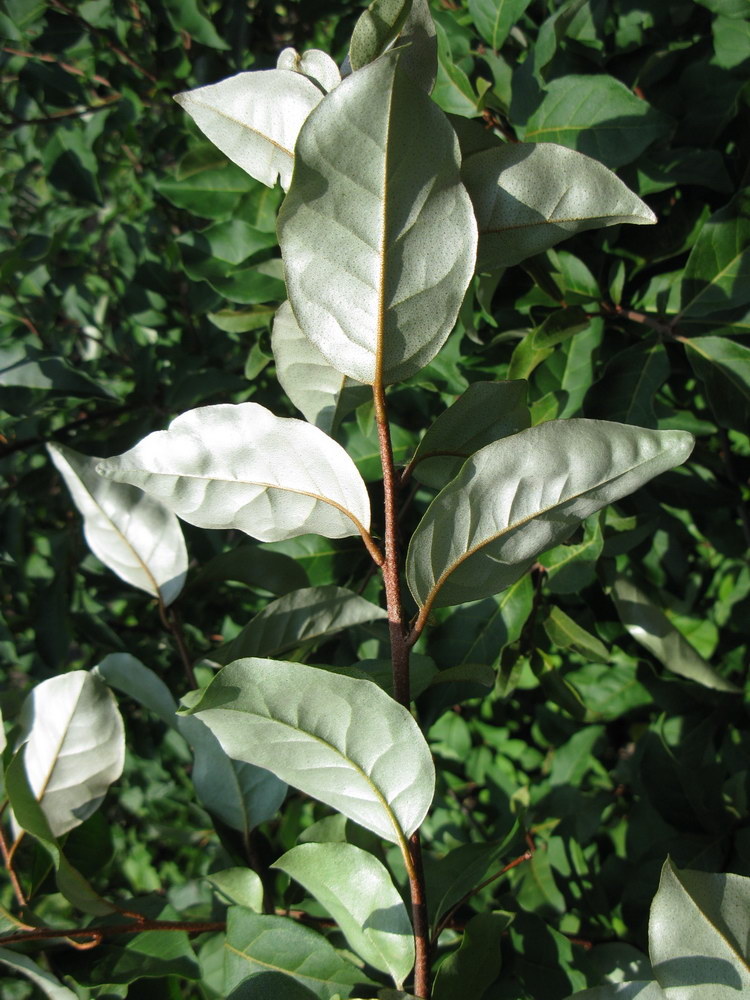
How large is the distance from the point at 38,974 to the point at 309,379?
51cm

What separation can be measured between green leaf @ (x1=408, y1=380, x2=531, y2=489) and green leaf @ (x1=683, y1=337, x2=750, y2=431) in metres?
0.37

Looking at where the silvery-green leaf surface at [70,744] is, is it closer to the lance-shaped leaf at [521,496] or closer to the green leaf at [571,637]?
the lance-shaped leaf at [521,496]

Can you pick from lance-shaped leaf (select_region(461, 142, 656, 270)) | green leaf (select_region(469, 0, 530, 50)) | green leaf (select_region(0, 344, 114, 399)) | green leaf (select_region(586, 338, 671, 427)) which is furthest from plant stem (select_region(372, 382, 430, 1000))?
green leaf (select_region(0, 344, 114, 399))

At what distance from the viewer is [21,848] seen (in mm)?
733

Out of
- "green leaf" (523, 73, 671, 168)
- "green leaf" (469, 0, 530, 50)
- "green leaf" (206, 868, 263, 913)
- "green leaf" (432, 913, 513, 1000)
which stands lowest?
"green leaf" (206, 868, 263, 913)

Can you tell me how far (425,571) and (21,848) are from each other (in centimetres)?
53

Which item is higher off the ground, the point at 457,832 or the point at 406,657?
the point at 406,657

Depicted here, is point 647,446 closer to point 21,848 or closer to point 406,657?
point 406,657

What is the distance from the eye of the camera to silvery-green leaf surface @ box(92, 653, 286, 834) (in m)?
0.72

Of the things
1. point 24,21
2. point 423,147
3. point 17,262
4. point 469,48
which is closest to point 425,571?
point 423,147

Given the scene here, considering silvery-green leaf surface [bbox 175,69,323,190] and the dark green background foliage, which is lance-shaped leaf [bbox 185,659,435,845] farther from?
silvery-green leaf surface [bbox 175,69,323,190]

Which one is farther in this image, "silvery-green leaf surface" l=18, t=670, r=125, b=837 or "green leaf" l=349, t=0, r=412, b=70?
"silvery-green leaf surface" l=18, t=670, r=125, b=837

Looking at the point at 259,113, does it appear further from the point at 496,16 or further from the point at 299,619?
the point at 496,16

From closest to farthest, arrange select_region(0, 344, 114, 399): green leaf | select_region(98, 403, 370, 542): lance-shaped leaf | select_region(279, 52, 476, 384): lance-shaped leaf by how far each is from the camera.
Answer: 1. select_region(279, 52, 476, 384): lance-shaped leaf
2. select_region(98, 403, 370, 542): lance-shaped leaf
3. select_region(0, 344, 114, 399): green leaf
